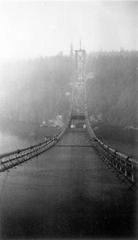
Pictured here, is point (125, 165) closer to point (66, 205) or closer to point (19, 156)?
point (66, 205)

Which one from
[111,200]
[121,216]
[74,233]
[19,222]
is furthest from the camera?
[111,200]

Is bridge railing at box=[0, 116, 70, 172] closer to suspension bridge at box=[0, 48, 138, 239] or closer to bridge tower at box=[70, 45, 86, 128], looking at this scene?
suspension bridge at box=[0, 48, 138, 239]

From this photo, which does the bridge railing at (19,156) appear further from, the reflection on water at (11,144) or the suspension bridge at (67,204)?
the reflection on water at (11,144)

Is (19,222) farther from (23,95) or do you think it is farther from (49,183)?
(23,95)

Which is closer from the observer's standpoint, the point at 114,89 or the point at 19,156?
the point at 19,156

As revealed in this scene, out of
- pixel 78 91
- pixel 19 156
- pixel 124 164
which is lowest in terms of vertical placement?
pixel 124 164

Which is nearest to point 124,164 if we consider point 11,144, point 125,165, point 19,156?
point 125,165

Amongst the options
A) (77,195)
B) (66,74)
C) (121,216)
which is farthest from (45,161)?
(66,74)
